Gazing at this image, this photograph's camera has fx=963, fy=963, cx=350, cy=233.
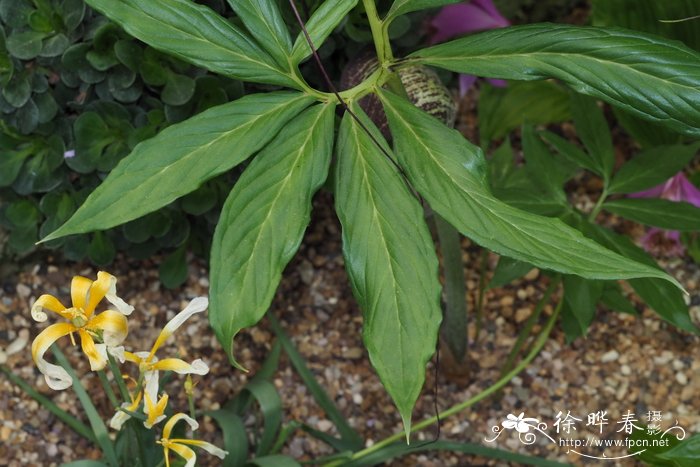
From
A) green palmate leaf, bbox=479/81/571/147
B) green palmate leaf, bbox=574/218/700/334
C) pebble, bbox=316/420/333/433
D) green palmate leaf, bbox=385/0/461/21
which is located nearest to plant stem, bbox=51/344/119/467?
pebble, bbox=316/420/333/433

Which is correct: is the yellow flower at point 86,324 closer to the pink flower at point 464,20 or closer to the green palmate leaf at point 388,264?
the green palmate leaf at point 388,264

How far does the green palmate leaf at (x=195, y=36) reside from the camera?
924 millimetres

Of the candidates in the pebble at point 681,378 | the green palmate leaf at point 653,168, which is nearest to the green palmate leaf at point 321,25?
the green palmate leaf at point 653,168

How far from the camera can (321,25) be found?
3.15 ft

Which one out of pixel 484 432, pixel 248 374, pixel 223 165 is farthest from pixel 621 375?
pixel 223 165

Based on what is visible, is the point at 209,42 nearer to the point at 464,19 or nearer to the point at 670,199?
the point at 464,19

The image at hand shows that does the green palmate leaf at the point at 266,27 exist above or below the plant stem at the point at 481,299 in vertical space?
above

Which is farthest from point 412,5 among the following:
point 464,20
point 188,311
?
point 464,20

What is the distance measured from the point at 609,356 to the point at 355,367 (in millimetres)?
395

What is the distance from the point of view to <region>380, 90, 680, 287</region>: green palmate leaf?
85 centimetres

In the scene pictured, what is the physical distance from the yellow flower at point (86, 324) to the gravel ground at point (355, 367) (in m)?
0.50

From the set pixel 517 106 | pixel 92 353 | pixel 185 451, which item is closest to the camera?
pixel 92 353

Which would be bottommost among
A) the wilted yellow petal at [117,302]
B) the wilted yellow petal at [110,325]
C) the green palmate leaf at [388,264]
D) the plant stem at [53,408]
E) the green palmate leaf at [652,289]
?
the plant stem at [53,408]

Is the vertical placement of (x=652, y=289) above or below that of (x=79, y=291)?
below
